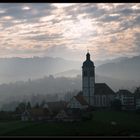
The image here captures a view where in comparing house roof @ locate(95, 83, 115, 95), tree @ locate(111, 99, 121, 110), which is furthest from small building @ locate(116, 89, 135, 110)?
house roof @ locate(95, 83, 115, 95)

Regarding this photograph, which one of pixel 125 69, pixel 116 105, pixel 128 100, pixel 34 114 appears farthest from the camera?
pixel 128 100

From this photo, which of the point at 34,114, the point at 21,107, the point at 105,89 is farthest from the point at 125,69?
the point at 105,89

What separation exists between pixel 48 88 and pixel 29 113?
504mm

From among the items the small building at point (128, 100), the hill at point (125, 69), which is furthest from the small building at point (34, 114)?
the small building at point (128, 100)

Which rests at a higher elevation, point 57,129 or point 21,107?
point 21,107

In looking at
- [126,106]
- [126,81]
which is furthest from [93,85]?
[126,81]

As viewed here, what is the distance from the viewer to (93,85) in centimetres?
1781

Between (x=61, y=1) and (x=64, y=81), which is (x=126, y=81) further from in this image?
(x=61, y=1)

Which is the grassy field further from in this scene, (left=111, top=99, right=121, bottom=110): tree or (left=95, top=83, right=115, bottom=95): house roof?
(left=95, top=83, right=115, bottom=95): house roof

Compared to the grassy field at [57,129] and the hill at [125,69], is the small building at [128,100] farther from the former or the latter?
the grassy field at [57,129]

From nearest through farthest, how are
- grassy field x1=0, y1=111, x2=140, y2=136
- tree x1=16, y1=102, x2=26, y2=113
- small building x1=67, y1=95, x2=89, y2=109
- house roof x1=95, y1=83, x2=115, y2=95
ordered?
grassy field x1=0, y1=111, x2=140, y2=136
tree x1=16, y1=102, x2=26, y2=113
small building x1=67, y1=95, x2=89, y2=109
house roof x1=95, y1=83, x2=115, y2=95

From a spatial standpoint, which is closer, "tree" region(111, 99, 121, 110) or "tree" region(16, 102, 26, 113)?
"tree" region(16, 102, 26, 113)

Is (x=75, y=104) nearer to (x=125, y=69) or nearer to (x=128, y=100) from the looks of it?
(x=125, y=69)

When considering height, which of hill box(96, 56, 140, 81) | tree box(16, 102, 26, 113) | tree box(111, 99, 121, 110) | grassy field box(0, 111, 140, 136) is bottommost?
tree box(111, 99, 121, 110)
